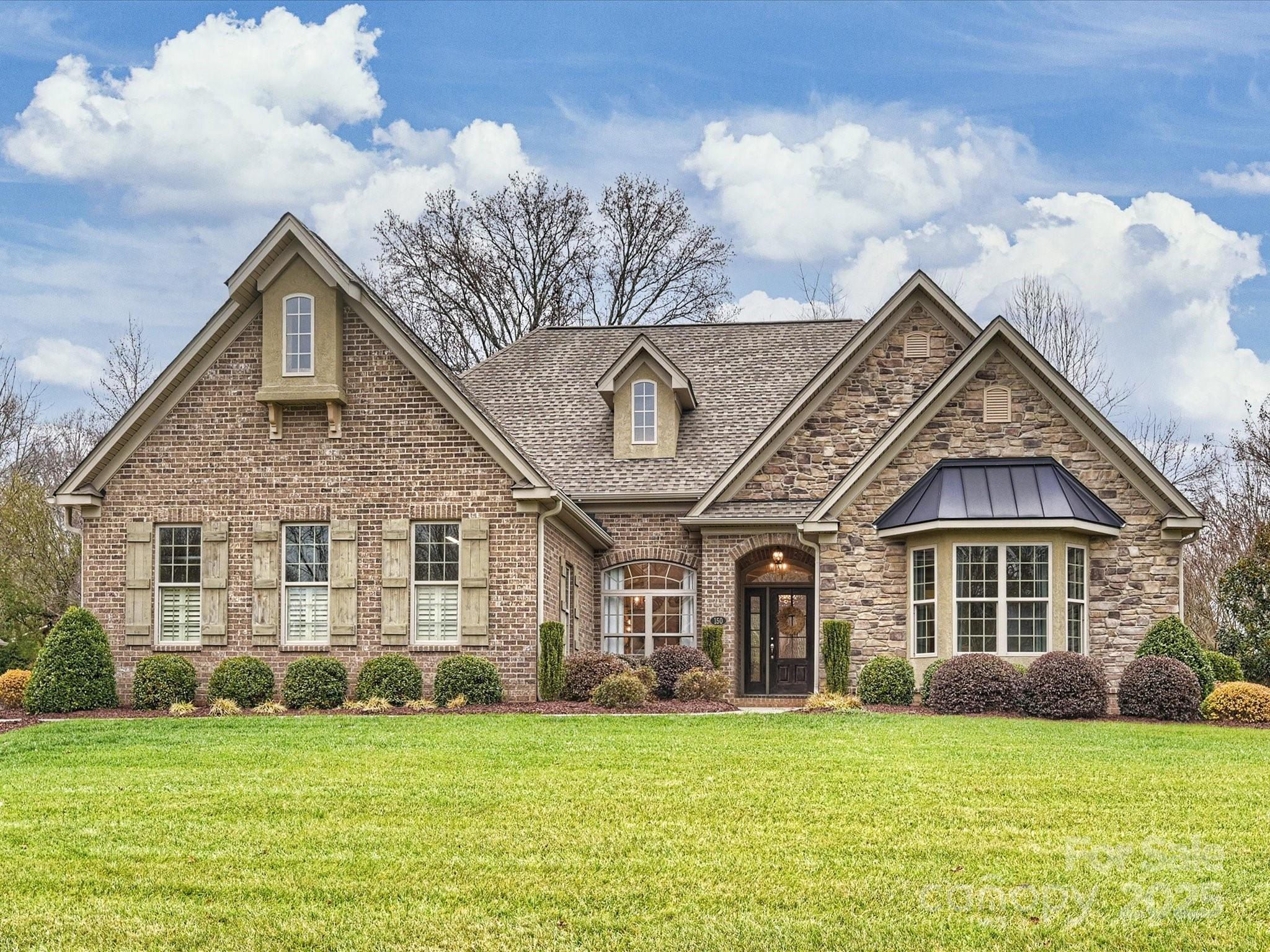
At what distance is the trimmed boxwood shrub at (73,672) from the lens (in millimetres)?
20750

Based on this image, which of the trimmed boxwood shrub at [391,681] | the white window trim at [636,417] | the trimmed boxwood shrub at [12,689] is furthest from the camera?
the white window trim at [636,417]

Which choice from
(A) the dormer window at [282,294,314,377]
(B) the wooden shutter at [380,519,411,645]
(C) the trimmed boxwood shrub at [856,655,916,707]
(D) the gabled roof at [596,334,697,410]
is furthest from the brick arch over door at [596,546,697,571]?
(A) the dormer window at [282,294,314,377]

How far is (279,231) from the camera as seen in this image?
22.0m

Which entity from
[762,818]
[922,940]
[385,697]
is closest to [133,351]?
[385,697]

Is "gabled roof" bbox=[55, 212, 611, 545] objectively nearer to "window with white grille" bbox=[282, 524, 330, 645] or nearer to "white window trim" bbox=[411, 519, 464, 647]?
"white window trim" bbox=[411, 519, 464, 647]

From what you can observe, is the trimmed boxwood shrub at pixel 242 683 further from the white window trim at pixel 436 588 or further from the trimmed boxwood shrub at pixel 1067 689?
the trimmed boxwood shrub at pixel 1067 689

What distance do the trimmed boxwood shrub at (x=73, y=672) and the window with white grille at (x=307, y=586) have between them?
8.55 ft

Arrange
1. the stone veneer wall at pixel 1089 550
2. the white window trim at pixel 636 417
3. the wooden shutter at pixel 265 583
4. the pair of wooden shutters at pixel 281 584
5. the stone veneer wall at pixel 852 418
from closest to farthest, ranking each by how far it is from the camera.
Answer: the pair of wooden shutters at pixel 281 584 → the wooden shutter at pixel 265 583 → the stone veneer wall at pixel 1089 550 → the stone veneer wall at pixel 852 418 → the white window trim at pixel 636 417

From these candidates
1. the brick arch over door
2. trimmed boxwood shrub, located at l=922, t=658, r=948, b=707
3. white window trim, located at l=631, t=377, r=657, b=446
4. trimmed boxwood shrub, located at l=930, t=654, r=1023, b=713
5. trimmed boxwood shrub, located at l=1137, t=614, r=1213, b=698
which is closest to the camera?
trimmed boxwood shrub, located at l=930, t=654, r=1023, b=713

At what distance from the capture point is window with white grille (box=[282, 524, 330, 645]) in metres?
22.4

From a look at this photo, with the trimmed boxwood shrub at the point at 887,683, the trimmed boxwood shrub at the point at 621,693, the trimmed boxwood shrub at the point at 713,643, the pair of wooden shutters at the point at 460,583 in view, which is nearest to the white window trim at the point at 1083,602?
the trimmed boxwood shrub at the point at 887,683

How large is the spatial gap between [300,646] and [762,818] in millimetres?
12765

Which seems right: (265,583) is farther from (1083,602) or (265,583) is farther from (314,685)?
(1083,602)

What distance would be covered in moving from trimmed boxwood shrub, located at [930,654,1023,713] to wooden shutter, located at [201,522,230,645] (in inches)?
415
